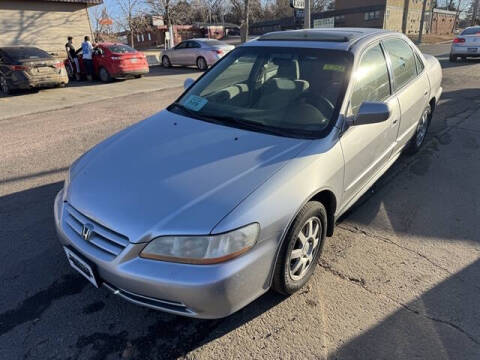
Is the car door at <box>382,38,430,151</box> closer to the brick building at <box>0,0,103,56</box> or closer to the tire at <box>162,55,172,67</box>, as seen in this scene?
the tire at <box>162,55,172,67</box>

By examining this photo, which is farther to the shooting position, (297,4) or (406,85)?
(297,4)

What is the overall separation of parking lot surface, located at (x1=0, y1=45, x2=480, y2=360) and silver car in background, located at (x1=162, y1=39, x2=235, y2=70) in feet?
41.5

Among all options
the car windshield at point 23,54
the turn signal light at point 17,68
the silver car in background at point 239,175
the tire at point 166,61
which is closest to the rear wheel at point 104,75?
the car windshield at point 23,54

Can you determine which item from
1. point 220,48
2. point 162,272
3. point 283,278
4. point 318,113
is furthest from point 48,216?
point 220,48

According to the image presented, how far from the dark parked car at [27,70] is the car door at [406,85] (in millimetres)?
10465

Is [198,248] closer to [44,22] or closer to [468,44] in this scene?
[468,44]

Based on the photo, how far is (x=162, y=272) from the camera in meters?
1.92

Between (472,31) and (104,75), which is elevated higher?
(472,31)

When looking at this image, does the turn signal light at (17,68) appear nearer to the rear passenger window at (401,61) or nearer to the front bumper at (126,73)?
the front bumper at (126,73)

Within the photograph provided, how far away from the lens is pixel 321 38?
3303 mm

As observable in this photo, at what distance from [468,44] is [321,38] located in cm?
1542

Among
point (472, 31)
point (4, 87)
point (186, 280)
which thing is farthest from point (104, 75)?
point (472, 31)

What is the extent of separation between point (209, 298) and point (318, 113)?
1.69 metres

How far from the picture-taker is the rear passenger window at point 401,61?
3.75m
